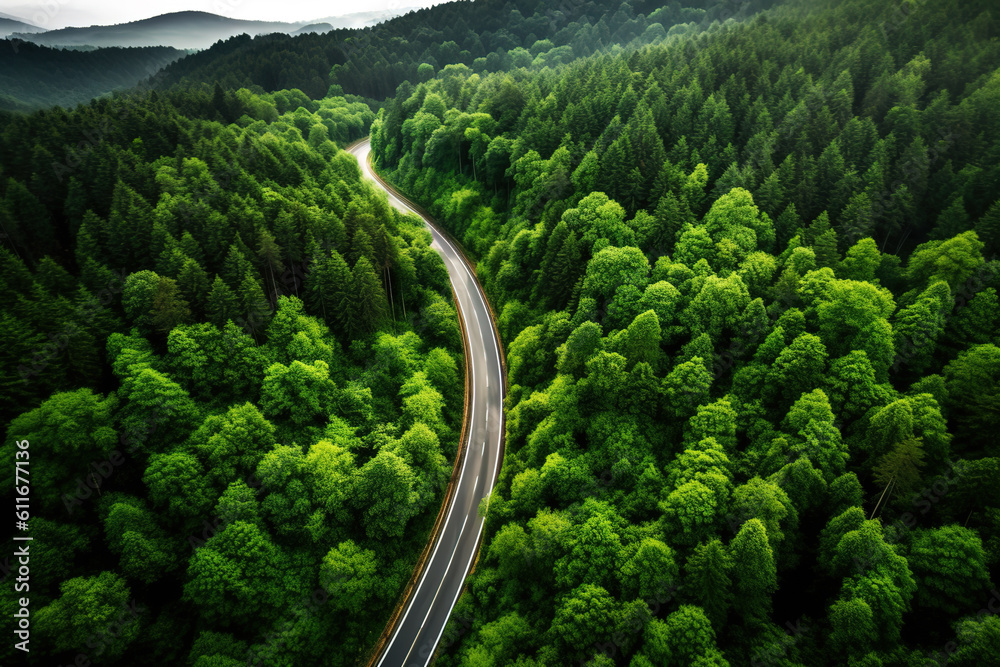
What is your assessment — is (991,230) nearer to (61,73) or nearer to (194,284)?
(194,284)

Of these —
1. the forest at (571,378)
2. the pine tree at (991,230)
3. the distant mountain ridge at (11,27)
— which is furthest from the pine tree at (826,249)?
A: the distant mountain ridge at (11,27)

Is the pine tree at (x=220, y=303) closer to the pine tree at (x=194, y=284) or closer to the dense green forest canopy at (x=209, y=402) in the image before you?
the dense green forest canopy at (x=209, y=402)

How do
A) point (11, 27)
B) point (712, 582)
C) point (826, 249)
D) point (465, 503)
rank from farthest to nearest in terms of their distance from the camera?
point (11, 27) < point (465, 503) < point (826, 249) < point (712, 582)

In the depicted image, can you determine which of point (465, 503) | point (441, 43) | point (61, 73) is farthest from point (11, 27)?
point (465, 503)

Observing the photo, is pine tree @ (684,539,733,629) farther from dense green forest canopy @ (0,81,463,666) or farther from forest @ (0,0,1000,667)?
dense green forest canopy @ (0,81,463,666)

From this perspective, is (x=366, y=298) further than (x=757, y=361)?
Yes

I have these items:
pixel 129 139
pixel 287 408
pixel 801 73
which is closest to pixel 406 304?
pixel 287 408
